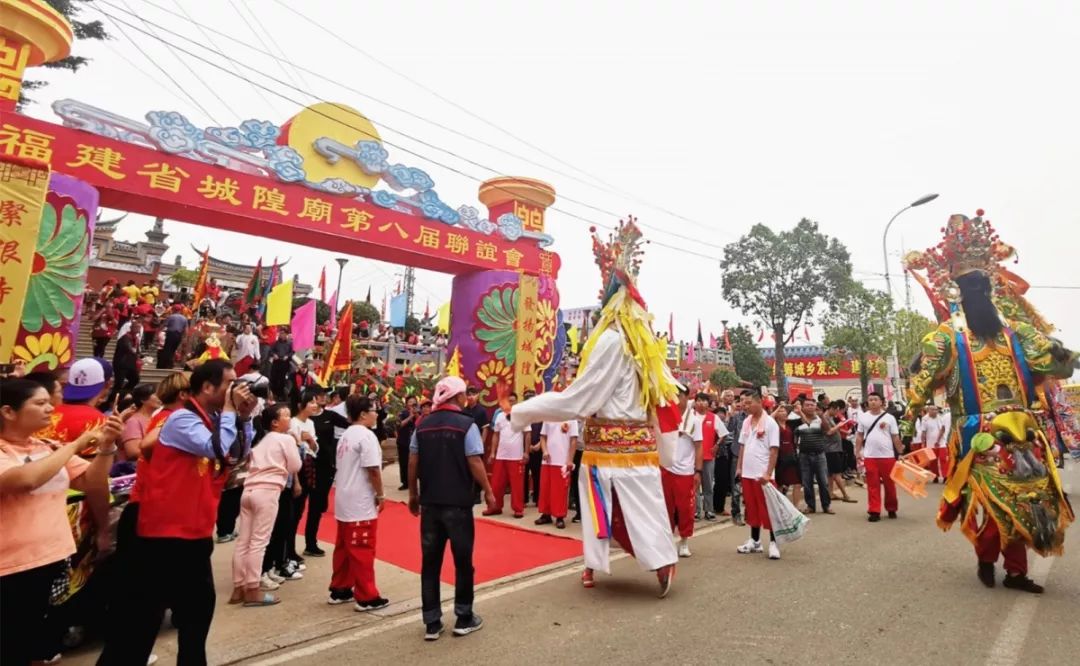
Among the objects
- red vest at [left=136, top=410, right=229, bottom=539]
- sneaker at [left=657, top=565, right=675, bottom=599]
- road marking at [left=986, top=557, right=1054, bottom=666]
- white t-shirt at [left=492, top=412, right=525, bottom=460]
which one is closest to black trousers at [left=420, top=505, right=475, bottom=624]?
red vest at [left=136, top=410, right=229, bottom=539]

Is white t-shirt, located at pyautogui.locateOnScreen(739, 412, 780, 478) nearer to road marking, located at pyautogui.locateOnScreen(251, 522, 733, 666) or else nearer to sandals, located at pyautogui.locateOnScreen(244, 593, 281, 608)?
road marking, located at pyautogui.locateOnScreen(251, 522, 733, 666)

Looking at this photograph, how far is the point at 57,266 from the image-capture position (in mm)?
7535

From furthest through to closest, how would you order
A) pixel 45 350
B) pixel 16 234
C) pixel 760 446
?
1. pixel 45 350
2. pixel 16 234
3. pixel 760 446

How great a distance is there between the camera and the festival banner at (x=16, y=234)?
701 cm

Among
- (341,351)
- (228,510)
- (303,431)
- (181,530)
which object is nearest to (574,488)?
(303,431)

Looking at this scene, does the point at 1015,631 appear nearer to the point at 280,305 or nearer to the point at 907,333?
the point at 280,305

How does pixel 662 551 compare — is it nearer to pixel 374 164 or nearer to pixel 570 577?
pixel 570 577

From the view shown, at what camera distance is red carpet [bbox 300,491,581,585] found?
538 cm

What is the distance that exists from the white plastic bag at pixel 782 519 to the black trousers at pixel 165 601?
4.65 meters

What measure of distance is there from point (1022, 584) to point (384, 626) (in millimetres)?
4652

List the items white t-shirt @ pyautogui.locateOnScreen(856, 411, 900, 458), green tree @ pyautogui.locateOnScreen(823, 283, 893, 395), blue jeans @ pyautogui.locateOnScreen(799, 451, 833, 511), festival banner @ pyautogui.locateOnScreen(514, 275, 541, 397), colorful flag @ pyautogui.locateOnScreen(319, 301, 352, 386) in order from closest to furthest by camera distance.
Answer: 1. white t-shirt @ pyautogui.locateOnScreen(856, 411, 900, 458)
2. blue jeans @ pyautogui.locateOnScreen(799, 451, 833, 511)
3. colorful flag @ pyautogui.locateOnScreen(319, 301, 352, 386)
4. festival banner @ pyautogui.locateOnScreen(514, 275, 541, 397)
5. green tree @ pyautogui.locateOnScreen(823, 283, 893, 395)

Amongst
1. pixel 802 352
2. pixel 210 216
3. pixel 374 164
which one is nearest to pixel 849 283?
pixel 802 352

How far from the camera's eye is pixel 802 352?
3984 cm

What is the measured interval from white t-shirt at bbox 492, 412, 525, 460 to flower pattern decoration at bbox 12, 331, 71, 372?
17.6 feet
